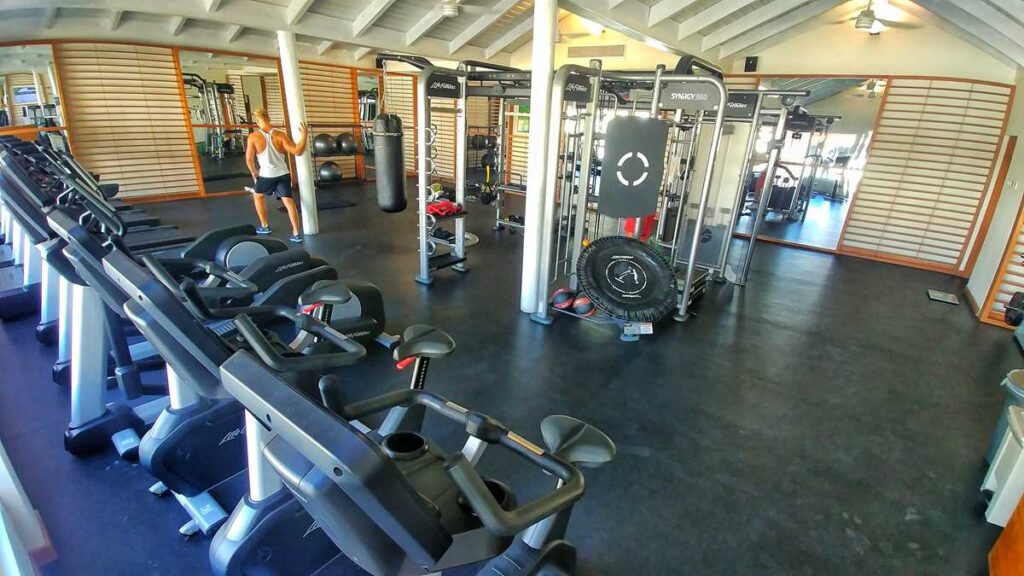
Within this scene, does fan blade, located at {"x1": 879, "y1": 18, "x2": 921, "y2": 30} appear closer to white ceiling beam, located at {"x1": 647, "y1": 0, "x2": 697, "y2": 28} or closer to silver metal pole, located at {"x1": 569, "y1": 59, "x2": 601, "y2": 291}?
white ceiling beam, located at {"x1": 647, "y1": 0, "x2": 697, "y2": 28}

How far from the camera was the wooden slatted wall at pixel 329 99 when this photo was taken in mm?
8870

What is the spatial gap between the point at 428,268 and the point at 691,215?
411cm

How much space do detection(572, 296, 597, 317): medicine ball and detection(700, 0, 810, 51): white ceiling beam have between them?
13.9 feet

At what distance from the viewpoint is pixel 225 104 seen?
41.2 ft

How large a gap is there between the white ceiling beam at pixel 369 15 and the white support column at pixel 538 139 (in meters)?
3.08

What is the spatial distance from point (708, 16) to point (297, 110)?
16.4 ft

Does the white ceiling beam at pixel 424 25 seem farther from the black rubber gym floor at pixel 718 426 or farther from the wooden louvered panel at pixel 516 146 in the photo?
the black rubber gym floor at pixel 718 426

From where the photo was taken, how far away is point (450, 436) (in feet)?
8.31

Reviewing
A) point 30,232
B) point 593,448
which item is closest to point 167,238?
point 30,232

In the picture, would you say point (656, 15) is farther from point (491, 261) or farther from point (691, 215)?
point (491, 261)

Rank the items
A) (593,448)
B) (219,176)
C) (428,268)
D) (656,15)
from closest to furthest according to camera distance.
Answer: (593,448), (428,268), (656,15), (219,176)

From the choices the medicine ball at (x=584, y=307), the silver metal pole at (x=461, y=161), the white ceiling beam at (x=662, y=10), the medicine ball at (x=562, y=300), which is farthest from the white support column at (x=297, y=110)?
the white ceiling beam at (x=662, y=10)

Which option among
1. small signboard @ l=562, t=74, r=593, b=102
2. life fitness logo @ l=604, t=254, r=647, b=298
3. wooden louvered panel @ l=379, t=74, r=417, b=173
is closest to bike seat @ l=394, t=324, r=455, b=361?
small signboard @ l=562, t=74, r=593, b=102

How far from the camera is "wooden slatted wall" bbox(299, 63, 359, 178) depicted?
8870 mm
